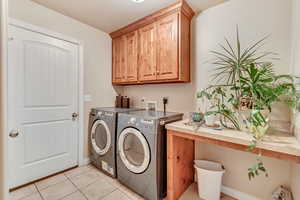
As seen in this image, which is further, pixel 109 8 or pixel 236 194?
pixel 109 8

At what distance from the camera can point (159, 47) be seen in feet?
Answer: 6.28

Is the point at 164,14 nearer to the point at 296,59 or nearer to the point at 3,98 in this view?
the point at 296,59

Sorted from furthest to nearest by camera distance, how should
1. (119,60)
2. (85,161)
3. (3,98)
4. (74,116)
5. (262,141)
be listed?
(119,60), (85,161), (74,116), (262,141), (3,98)

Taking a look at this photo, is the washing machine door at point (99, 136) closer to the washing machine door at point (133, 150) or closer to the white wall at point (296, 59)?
the washing machine door at point (133, 150)

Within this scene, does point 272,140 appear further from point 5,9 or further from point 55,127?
point 55,127

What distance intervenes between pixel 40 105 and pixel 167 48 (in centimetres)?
188

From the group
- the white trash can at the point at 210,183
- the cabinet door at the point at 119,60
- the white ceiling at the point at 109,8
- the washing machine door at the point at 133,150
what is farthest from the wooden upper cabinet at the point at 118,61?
the white trash can at the point at 210,183

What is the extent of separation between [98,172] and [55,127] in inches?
36.7

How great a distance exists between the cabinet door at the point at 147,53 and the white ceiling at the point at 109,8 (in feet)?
0.74

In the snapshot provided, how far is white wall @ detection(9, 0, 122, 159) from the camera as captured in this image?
1725mm

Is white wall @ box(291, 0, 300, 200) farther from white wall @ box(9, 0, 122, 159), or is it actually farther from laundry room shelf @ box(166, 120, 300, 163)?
white wall @ box(9, 0, 122, 159)

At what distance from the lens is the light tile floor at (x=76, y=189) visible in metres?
1.59

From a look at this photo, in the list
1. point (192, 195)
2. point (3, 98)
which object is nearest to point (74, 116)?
point (3, 98)

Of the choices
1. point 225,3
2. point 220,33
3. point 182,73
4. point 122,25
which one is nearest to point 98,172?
point 182,73
